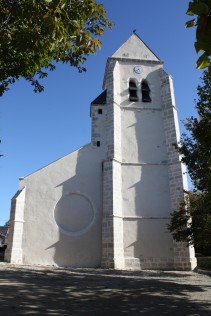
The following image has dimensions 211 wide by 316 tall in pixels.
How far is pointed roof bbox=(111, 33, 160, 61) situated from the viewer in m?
22.6

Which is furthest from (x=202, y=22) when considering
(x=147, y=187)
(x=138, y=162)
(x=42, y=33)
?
(x=138, y=162)

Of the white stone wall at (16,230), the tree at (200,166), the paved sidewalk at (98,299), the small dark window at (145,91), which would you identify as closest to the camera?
the paved sidewalk at (98,299)

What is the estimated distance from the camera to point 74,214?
1755cm

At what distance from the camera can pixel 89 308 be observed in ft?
20.4

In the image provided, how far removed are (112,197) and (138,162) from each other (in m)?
3.34

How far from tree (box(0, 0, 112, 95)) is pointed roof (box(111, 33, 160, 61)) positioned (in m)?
18.2

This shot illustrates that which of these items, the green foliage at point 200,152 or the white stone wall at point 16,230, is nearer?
the green foliage at point 200,152

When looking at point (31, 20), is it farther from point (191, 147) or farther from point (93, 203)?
point (93, 203)

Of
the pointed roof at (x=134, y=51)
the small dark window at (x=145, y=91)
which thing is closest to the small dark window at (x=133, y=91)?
the small dark window at (x=145, y=91)

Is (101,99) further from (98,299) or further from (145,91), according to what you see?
(98,299)

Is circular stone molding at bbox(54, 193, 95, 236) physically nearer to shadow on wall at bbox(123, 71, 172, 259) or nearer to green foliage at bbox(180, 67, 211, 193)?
shadow on wall at bbox(123, 71, 172, 259)

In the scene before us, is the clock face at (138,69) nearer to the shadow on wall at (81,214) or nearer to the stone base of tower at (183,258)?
the shadow on wall at (81,214)

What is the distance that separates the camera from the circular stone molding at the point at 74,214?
56.5ft

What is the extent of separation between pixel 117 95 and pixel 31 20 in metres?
17.1
